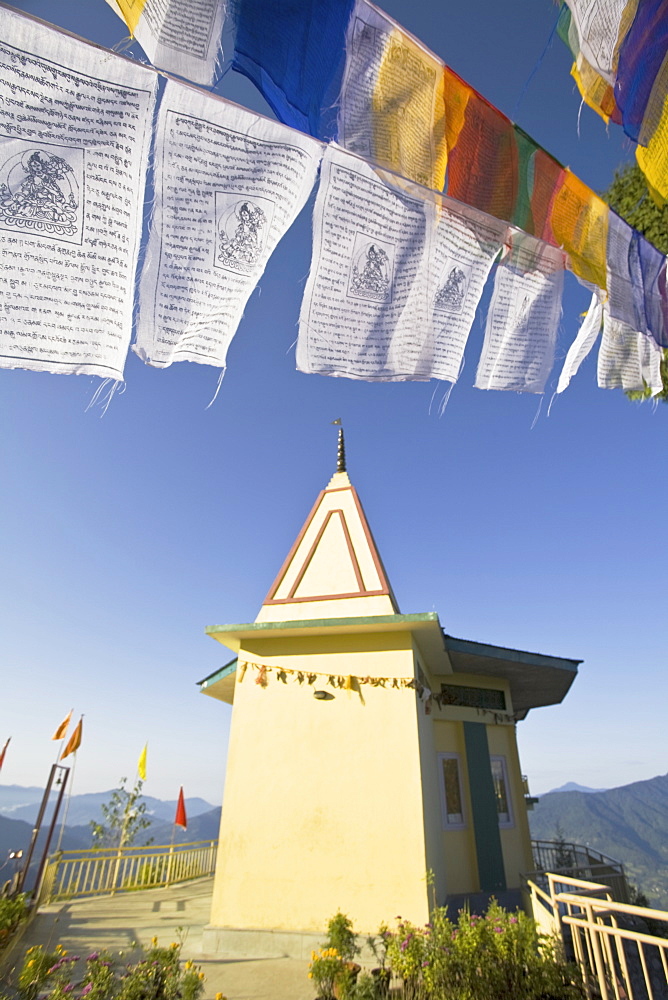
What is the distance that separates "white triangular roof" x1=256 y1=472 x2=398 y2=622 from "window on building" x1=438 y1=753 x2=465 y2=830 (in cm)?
423

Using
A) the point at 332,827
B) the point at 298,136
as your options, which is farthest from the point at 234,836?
the point at 298,136

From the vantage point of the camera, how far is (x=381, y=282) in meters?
3.63

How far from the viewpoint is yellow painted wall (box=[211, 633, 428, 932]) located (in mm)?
6891

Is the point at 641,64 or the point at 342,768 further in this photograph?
the point at 342,768

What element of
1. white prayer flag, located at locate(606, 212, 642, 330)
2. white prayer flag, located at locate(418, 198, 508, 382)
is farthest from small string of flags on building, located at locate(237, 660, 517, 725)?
white prayer flag, located at locate(606, 212, 642, 330)

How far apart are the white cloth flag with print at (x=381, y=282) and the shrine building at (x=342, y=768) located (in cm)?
493

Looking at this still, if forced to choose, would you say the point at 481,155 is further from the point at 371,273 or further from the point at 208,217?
the point at 208,217

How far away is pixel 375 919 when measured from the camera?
666 centimetres

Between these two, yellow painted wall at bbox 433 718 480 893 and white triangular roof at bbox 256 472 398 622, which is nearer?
white triangular roof at bbox 256 472 398 622

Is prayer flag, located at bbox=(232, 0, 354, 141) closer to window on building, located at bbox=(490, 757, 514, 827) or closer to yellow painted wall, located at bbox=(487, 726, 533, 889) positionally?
yellow painted wall, located at bbox=(487, 726, 533, 889)

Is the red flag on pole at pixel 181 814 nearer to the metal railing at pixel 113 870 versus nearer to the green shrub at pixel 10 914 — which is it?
the metal railing at pixel 113 870

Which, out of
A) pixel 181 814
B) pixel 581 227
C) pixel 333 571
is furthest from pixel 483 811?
pixel 581 227

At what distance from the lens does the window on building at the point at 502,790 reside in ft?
35.8

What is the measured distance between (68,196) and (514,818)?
43.2 feet
